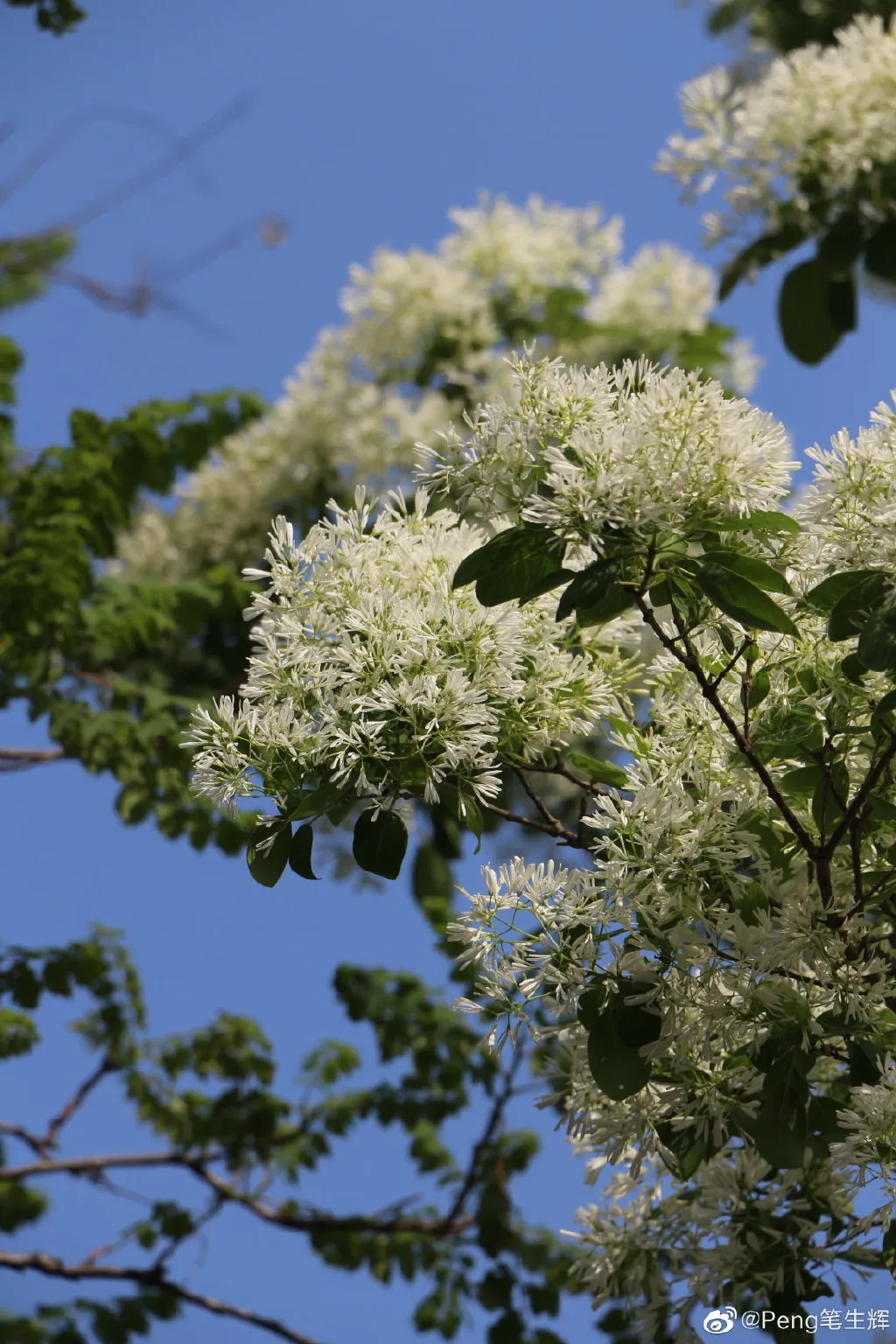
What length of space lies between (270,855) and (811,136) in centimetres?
176

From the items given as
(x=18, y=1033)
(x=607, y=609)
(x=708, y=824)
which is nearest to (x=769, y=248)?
(x=607, y=609)

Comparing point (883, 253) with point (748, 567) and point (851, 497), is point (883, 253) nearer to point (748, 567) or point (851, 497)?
point (851, 497)

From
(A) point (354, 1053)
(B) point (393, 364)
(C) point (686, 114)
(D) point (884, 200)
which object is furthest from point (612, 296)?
(A) point (354, 1053)

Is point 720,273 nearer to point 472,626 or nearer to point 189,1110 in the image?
point 472,626

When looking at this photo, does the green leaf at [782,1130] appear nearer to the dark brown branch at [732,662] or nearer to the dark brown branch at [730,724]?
the dark brown branch at [730,724]

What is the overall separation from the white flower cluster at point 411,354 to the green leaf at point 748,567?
260cm

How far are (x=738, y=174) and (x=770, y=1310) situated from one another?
1.87 metres

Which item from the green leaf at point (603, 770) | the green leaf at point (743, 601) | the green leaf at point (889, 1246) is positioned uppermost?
the green leaf at point (603, 770)

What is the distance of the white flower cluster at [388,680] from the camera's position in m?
1.39

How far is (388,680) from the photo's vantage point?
1.41 meters

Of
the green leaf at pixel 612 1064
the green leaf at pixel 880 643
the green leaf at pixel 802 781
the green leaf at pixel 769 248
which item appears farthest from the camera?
the green leaf at pixel 769 248

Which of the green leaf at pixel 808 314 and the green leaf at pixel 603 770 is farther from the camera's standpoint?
the green leaf at pixel 808 314

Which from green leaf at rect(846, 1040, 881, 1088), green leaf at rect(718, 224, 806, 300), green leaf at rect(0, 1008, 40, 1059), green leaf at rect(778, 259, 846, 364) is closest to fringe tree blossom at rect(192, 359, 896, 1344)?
green leaf at rect(846, 1040, 881, 1088)

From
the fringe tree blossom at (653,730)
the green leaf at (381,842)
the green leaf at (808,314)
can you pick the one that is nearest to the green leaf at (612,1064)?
the fringe tree blossom at (653,730)
